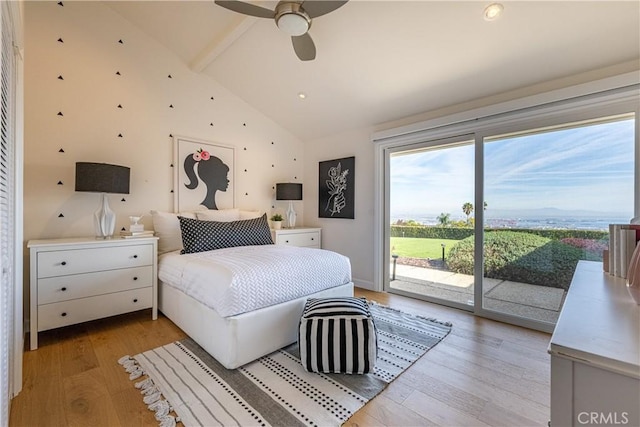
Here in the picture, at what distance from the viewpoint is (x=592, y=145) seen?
7.50ft

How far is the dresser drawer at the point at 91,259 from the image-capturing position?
6.97ft

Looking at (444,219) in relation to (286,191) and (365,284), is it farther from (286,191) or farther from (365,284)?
(286,191)

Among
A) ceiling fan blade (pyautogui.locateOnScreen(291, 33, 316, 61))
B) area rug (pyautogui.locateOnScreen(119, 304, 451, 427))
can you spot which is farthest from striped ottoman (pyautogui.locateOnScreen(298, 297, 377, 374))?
ceiling fan blade (pyautogui.locateOnScreen(291, 33, 316, 61))

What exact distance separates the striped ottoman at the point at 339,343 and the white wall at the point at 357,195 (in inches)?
76.7

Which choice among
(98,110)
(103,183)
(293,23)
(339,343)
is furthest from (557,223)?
(98,110)

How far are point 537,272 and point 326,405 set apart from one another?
232cm

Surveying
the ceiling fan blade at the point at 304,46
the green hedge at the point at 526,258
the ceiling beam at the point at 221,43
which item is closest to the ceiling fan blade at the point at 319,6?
the ceiling fan blade at the point at 304,46

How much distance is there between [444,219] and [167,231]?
9.93 ft

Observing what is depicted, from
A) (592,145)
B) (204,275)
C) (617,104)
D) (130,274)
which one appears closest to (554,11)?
(617,104)

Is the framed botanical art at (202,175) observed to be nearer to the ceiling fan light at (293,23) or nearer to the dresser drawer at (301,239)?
the dresser drawer at (301,239)

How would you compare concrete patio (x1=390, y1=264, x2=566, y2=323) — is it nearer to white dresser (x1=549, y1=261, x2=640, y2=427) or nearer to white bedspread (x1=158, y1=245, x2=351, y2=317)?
white bedspread (x1=158, y1=245, x2=351, y2=317)

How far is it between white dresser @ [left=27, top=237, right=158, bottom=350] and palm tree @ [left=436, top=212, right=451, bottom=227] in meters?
3.02

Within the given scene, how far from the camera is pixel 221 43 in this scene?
2877mm

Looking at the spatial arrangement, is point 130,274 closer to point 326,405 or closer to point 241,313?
point 241,313
